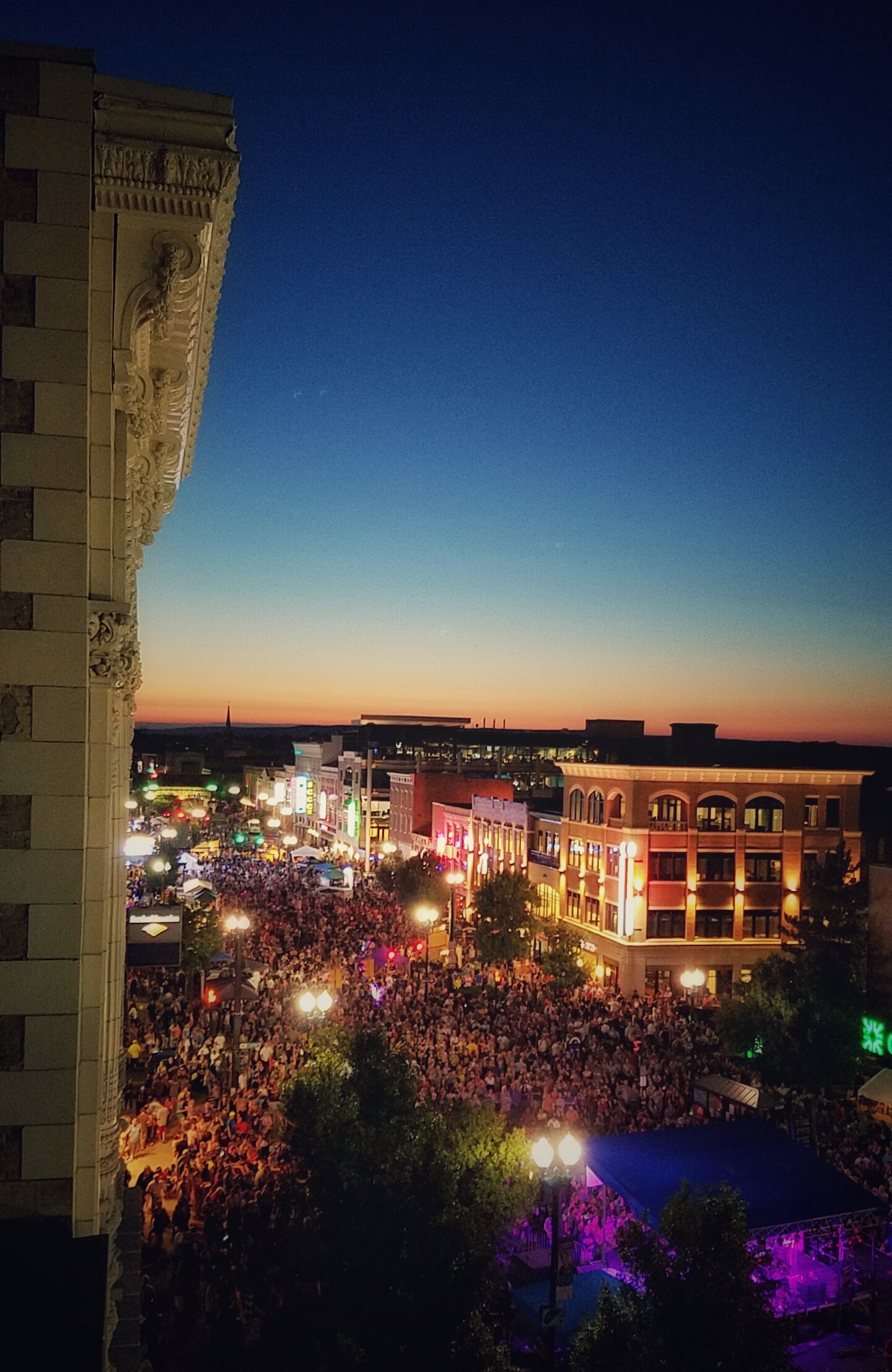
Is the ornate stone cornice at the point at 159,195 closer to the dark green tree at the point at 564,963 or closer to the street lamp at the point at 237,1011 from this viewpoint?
the street lamp at the point at 237,1011

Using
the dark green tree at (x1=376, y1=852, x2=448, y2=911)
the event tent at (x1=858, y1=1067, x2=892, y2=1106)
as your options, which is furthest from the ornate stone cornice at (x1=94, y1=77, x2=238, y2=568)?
the dark green tree at (x1=376, y1=852, x2=448, y2=911)

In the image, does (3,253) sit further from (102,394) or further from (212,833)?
(212,833)

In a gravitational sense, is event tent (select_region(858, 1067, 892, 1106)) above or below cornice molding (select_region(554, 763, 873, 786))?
below

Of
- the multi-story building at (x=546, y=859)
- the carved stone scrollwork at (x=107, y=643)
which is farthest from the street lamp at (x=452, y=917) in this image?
the carved stone scrollwork at (x=107, y=643)

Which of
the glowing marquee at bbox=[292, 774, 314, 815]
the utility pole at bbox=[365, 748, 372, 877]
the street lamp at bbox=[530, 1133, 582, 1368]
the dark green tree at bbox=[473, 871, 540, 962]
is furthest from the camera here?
the glowing marquee at bbox=[292, 774, 314, 815]

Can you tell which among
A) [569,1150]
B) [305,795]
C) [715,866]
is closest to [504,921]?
[715,866]

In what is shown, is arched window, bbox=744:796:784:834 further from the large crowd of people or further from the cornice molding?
the large crowd of people
